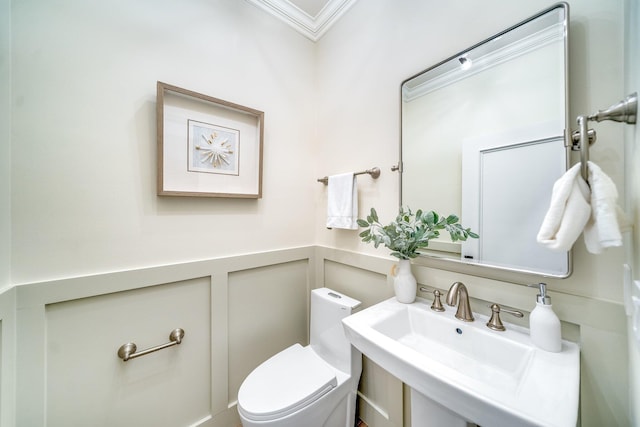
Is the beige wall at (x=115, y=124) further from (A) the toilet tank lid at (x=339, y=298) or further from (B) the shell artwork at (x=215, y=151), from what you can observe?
(A) the toilet tank lid at (x=339, y=298)

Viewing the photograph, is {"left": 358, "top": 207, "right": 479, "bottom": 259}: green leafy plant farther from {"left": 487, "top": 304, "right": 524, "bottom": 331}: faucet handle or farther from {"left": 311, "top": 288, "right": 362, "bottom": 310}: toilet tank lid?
{"left": 311, "top": 288, "right": 362, "bottom": 310}: toilet tank lid

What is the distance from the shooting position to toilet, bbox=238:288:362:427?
960 millimetres

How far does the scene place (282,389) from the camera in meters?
1.05

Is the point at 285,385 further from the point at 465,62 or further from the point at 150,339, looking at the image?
the point at 465,62

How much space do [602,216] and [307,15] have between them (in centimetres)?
193

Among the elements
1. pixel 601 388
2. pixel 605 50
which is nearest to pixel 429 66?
pixel 605 50

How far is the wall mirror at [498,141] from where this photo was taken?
77 cm

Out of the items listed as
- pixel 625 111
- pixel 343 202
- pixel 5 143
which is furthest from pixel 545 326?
pixel 5 143

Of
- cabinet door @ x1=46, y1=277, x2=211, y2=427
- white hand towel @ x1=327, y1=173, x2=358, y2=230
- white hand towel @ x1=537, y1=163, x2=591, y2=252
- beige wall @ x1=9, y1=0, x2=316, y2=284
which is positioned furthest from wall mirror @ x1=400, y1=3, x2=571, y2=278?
cabinet door @ x1=46, y1=277, x2=211, y2=427

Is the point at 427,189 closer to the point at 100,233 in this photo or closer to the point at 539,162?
the point at 539,162

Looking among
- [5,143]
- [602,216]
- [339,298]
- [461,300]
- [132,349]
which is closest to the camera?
[602,216]

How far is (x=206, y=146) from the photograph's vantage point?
123 centimetres

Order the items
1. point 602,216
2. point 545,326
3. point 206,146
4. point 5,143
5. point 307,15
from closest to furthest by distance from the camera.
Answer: point 602,216 → point 545,326 → point 5,143 → point 206,146 → point 307,15

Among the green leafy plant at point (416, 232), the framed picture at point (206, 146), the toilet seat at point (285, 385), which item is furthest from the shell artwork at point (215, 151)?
the toilet seat at point (285, 385)
